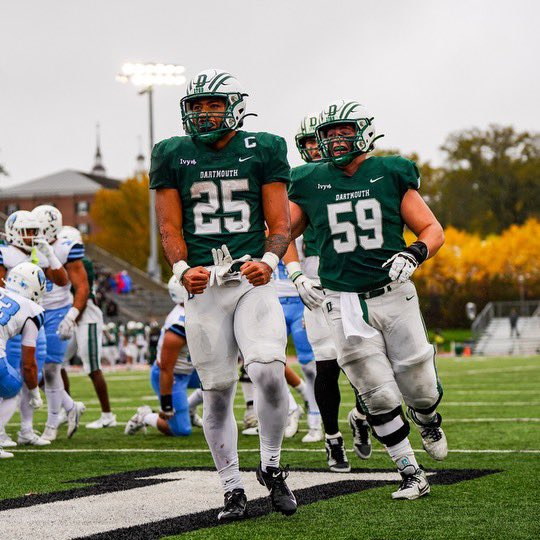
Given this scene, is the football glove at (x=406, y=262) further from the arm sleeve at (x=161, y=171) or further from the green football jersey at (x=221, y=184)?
the arm sleeve at (x=161, y=171)

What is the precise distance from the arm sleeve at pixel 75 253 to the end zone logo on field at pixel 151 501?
3431 millimetres

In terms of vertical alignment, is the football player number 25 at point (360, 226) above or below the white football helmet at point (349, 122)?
below

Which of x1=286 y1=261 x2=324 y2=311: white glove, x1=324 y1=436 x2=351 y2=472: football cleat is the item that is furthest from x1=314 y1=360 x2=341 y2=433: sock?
x1=286 y1=261 x2=324 y2=311: white glove

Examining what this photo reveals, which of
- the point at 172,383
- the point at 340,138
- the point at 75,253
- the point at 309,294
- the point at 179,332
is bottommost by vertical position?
the point at 172,383

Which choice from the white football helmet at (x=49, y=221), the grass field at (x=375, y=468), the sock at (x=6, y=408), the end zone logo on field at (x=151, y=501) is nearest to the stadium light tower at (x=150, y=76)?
the grass field at (x=375, y=468)

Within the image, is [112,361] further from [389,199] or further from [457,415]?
[389,199]

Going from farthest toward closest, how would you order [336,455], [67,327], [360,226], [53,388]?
[53,388], [67,327], [336,455], [360,226]

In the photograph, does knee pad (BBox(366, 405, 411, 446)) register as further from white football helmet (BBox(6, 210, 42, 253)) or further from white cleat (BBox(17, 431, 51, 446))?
white football helmet (BBox(6, 210, 42, 253))

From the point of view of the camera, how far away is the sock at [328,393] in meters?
6.60

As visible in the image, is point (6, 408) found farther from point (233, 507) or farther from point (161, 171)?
point (233, 507)

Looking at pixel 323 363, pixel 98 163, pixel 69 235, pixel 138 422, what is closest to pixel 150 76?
pixel 69 235

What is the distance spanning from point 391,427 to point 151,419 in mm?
3951

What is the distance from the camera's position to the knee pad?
17.7 feet

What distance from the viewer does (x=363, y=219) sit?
5605mm
